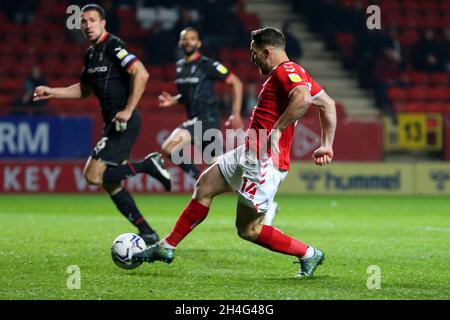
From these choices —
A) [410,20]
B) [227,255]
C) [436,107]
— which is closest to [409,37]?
[410,20]

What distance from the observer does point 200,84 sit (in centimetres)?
1134

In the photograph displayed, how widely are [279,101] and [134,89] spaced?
2.11m

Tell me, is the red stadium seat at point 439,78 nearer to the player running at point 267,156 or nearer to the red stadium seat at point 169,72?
the red stadium seat at point 169,72

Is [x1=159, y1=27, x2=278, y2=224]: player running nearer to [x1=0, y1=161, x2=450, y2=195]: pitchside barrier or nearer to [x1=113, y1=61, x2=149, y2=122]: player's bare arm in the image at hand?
[x1=113, y1=61, x2=149, y2=122]: player's bare arm

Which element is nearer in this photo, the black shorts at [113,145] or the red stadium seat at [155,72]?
the black shorts at [113,145]

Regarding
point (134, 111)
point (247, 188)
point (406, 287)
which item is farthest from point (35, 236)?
point (406, 287)

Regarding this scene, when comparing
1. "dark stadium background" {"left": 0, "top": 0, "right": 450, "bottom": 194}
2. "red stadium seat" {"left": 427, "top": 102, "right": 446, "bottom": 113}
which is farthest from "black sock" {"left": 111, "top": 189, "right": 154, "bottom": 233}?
"red stadium seat" {"left": 427, "top": 102, "right": 446, "bottom": 113}

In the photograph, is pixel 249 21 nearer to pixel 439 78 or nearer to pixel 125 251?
pixel 439 78

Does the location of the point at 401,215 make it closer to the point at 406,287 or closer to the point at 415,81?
the point at 406,287

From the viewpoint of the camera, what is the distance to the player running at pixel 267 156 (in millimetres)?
6598

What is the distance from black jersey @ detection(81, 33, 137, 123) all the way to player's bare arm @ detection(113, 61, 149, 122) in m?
0.17

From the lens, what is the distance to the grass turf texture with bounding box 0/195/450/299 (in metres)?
6.23

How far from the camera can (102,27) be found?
8812 mm
